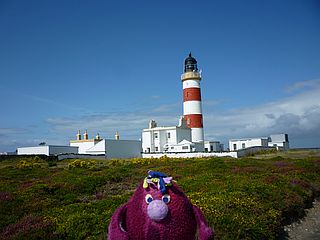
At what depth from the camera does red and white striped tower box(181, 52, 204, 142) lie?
44531mm

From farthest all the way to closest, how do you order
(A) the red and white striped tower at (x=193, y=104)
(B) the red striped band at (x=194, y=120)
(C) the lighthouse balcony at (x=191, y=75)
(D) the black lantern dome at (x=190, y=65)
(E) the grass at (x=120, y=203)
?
(D) the black lantern dome at (x=190, y=65) < (C) the lighthouse balcony at (x=191, y=75) < (B) the red striped band at (x=194, y=120) < (A) the red and white striped tower at (x=193, y=104) < (E) the grass at (x=120, y=203)

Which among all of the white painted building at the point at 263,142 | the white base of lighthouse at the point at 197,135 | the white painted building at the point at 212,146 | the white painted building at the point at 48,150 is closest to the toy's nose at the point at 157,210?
the white base of lighthouse at the point at 197,135

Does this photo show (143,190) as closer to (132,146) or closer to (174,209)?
(174,209)

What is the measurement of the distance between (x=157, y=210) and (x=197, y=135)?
41.2 metres

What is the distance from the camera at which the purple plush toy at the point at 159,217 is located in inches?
149

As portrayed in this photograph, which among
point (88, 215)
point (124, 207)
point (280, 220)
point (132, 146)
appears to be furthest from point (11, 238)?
point (132, 146)

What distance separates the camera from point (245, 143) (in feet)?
Answer: 181

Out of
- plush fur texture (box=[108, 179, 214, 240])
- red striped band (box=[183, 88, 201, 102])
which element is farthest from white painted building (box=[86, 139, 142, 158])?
plush fur texture (box=[108, 179, 214, 240])

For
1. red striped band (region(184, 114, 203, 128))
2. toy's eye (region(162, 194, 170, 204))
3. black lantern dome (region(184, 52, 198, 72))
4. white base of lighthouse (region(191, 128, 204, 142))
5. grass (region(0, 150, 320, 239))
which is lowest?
grass (region(0, 150, 320, 239))

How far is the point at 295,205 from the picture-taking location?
41.9 feet

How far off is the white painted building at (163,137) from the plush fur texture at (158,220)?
39086 mm

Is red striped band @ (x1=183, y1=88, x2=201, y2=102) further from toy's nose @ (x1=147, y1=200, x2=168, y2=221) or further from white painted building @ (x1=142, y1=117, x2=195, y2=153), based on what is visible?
toy's nose @ (x1=147, y1=200, x2=168, y2=221)

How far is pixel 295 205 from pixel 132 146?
34.3 metres

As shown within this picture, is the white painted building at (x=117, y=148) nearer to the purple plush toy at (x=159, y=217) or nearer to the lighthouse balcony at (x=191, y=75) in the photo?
the lighthouse balcony at (x=191, y=75)
